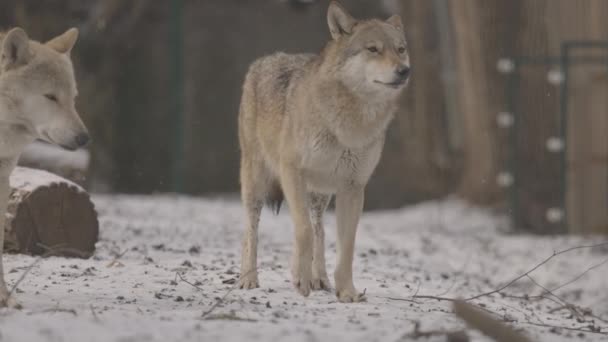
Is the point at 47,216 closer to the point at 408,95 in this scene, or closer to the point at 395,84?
the point at 395,84

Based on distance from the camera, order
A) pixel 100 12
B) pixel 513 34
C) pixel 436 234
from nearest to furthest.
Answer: pixel 436 234 < pixel 513 34 < pixel 100 12

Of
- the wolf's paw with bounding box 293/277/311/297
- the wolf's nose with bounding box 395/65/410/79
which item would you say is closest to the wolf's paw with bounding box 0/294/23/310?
the wolf's paw with bounding box 293/277/311/297

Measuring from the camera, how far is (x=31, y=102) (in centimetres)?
494

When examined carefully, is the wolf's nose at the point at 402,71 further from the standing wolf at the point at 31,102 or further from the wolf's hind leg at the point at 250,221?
the standing wolf at the point at 31,102

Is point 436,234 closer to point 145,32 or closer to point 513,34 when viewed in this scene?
point 513,34

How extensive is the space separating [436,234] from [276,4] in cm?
483

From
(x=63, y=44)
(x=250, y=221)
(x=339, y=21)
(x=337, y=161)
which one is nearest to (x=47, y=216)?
(x=250, y=221)

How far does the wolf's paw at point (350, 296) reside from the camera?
5.84m

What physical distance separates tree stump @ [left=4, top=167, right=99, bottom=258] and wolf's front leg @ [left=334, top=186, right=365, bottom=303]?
6.50ft

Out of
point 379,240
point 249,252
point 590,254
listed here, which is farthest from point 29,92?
point 590,254

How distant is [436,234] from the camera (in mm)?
11539

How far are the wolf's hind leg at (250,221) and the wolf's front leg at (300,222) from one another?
39 cm

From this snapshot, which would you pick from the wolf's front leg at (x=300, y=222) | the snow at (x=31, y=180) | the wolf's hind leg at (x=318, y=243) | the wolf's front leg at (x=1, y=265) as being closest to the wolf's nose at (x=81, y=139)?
the wolf's front leg at (x=1, y=265)

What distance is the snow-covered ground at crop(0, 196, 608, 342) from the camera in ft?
15.1
